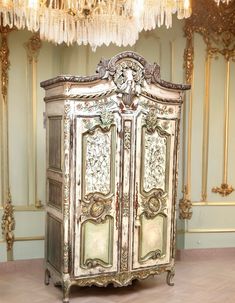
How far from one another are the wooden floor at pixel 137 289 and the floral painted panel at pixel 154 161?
39.7 inches

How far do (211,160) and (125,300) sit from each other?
7.03 feet

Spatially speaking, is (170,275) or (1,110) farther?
(1,110)

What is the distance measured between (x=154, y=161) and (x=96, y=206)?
70 cm

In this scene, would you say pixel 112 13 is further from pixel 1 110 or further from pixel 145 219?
pixel 145 219

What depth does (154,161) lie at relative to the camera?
154 inches

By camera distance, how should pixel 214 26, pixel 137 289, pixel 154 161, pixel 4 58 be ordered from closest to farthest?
1. pixel 154 161
2. pixel 137 289
3. pixel 4 58
4. pixel 214 26

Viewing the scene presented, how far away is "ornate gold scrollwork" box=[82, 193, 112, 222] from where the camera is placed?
3668 millimetres

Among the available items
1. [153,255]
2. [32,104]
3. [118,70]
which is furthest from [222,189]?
[32,104]

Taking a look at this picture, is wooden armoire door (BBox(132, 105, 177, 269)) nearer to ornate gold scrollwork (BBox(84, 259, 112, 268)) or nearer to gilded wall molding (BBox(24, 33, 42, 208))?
ornate gold scrollwork (BBox(84, 259, 112, 268))

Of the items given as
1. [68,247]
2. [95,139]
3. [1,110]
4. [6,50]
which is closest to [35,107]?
[1,110]

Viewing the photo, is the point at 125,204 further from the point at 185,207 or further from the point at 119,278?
the point at 185,207

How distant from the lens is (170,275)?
13.6 feet

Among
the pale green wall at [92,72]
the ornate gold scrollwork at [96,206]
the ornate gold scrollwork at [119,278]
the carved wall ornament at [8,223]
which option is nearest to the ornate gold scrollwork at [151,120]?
the ornate gold scrollwork at [96,206]

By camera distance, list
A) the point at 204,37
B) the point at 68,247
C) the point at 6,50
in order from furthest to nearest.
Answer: the point at 204,37 < the point at 6,50 < the point at 68,247
